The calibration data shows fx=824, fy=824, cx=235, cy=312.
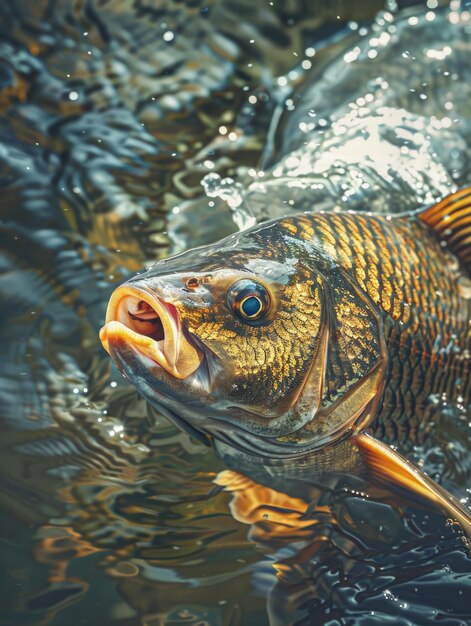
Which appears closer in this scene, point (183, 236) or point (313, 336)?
point (313, 336)

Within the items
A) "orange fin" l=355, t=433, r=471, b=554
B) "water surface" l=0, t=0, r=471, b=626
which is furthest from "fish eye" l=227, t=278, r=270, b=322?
"water surface" l=0, t=0, r=471, b=626

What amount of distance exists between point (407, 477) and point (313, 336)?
565 mm

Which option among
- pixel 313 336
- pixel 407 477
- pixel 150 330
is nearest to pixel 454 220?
pixel 313 336

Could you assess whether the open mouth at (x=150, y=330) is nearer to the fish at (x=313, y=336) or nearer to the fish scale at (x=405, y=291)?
the fish at (x=313, y=336)

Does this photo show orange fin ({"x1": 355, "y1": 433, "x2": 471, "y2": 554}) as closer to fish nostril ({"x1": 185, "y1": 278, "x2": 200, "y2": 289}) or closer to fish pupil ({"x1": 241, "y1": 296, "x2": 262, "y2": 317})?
A: fish pupil ({"x1": 241, "y1": 296, "x2": 262, "y2": 317})

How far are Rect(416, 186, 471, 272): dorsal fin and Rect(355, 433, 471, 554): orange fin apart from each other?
31.1 inches

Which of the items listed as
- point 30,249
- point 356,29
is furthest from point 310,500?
point 356,29

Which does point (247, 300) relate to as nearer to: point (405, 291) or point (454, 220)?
point (405, 291)

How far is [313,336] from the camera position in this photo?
2.46 metres

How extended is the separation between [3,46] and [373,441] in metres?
2.67

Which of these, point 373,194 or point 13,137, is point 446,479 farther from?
point 13,137

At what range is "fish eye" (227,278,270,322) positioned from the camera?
7.58ft

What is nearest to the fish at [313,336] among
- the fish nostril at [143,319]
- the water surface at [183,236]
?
the fish nostril at [143,319]

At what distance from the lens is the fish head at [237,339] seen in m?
2.21
